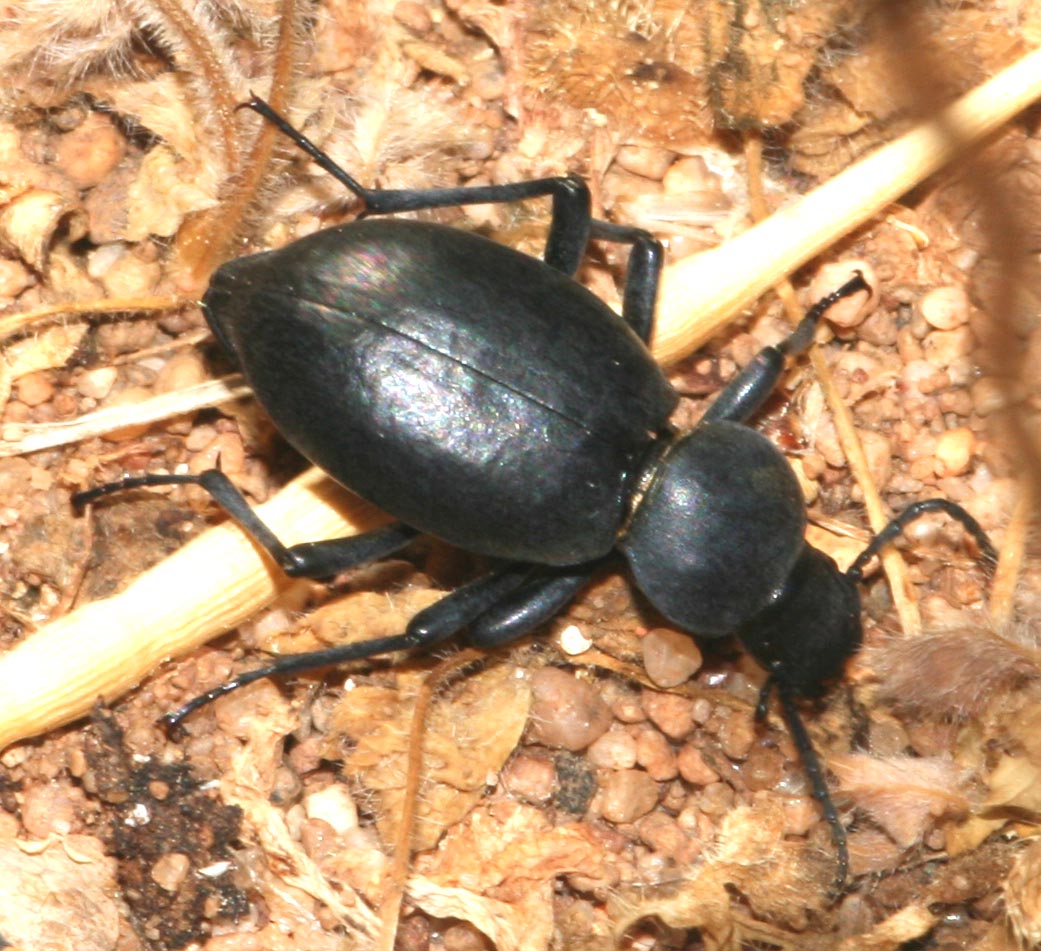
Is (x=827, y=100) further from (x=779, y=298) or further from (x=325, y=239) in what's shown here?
(x=325, y=239)

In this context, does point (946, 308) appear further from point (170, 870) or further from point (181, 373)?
point (170, 870)

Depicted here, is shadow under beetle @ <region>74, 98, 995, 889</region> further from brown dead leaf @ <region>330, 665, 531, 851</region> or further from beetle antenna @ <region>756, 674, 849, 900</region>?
brown dead leaf @ <region>330, 665, 531, 851</region>

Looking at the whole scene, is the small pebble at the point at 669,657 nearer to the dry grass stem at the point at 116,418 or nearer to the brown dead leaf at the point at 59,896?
the dry grass stem at the point at 116,418

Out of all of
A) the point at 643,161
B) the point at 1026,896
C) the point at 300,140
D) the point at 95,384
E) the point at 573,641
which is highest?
the point at 300,140

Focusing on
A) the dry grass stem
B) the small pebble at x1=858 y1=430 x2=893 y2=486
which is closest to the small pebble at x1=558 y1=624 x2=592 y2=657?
the small pebble at x1=858 y1=430 x2=893 y2=486

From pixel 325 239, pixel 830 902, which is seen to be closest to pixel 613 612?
pixel 830 902

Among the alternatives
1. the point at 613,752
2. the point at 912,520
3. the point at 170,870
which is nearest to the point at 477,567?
the point at 613,752
